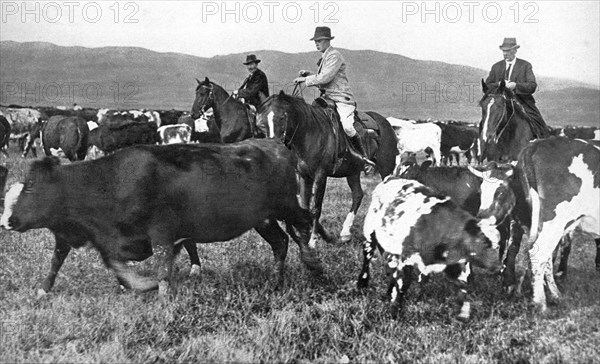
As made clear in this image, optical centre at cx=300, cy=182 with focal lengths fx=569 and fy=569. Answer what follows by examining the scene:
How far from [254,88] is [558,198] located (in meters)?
7.78

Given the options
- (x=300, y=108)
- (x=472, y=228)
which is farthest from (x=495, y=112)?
(x=472, y=228)

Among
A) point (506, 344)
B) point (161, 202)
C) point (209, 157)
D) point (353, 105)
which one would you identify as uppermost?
point (353, 105)

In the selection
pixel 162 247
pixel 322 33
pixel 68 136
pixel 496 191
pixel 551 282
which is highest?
pixel 322 33

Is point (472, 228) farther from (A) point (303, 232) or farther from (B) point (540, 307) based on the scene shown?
(A) point (303, 232)

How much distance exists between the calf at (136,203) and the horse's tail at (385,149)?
17.1ft

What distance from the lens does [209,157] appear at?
573 centimetres

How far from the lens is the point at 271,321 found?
490 cm

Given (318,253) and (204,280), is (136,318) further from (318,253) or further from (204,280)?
(318,253)

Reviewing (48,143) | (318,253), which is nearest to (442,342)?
(318,253)

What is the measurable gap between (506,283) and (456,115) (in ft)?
225

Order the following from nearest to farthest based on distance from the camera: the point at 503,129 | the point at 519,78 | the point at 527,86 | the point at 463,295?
the point at 463,295 < the point at 503,129 < the point at 527,86 < the point at 519,78

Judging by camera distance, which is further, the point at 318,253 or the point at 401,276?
the point at 318,253

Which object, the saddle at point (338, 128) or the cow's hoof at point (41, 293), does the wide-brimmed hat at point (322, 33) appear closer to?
the saddle at point (338, 128)

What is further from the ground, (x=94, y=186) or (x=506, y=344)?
(x=94, y=186)
